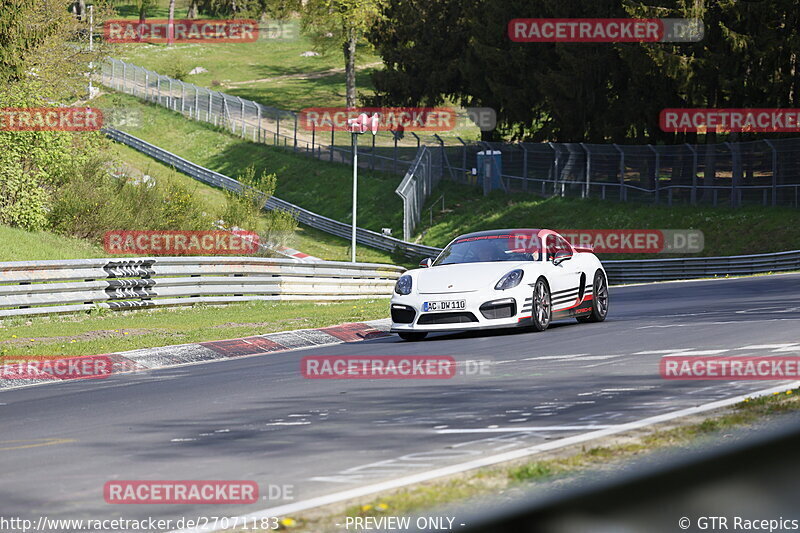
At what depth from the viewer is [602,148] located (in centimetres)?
4309

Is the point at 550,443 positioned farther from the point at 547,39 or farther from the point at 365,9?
the point at 365,9

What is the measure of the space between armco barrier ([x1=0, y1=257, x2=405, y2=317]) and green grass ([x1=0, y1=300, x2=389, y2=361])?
264 mm

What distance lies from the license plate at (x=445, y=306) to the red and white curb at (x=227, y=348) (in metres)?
2.13

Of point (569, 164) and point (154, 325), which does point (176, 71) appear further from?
point (154, 325)

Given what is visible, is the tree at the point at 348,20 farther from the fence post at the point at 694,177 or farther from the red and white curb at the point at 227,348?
the red and white curb at the point at 227,348

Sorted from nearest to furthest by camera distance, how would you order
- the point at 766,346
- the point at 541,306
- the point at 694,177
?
the point at 766,346, the point at 541,306, the point at 694,177

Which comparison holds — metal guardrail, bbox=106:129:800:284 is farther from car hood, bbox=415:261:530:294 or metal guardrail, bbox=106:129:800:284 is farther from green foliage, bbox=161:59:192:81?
green foliage, bbox=161:59:192:81

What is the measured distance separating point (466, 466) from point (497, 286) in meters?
8.68

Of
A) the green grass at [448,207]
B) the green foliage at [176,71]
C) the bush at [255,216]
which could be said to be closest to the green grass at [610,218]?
the green grass at [448,207]

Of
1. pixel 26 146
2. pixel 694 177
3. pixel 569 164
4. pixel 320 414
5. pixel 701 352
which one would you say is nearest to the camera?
pixel 320 414

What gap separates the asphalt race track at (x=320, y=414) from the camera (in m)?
6.29

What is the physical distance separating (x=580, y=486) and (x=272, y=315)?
1579cm

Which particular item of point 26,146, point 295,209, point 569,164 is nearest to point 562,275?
point 26,146

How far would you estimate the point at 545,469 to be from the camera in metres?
5.71
